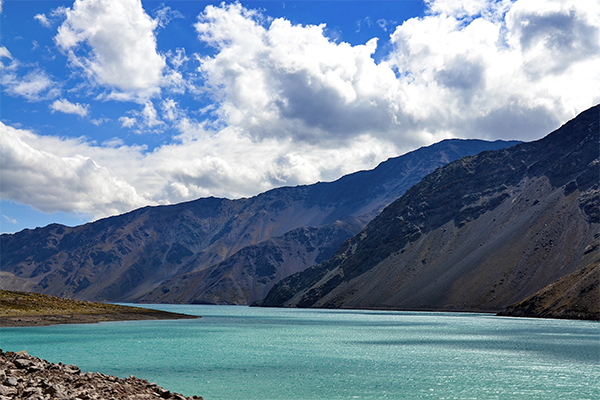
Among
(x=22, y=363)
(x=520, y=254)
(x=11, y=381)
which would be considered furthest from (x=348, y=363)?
(x=520, y=254)

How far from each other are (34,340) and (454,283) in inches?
5125

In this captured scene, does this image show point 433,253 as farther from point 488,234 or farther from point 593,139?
point 593,139

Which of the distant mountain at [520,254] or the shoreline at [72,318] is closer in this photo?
the shoreline at [72,318]

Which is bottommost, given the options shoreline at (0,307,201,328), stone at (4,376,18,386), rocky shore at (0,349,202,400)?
shoreline at (0,307,201,328)

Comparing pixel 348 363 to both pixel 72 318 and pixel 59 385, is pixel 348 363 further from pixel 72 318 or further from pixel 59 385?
pixel 72 318

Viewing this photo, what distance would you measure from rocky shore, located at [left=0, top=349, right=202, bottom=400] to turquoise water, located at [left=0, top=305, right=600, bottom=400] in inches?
187

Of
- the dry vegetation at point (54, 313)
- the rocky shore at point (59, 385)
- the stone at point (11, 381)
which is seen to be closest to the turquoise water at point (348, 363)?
the rocky shore at point (59, 385)

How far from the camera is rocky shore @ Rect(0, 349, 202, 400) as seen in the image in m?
21.3

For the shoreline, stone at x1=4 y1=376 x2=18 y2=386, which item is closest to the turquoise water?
stone at x1=4 y1=376 x2=18 y2=386

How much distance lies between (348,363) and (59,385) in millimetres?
27539

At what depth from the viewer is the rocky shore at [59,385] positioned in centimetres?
2134

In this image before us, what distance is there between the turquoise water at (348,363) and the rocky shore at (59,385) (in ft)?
15.6

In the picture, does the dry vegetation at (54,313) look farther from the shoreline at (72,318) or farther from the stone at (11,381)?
the stone at (11,381)

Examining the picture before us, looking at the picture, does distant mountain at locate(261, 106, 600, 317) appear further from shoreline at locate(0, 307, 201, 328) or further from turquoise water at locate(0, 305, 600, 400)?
shoreline at locate(0, 307, 201, 328)
